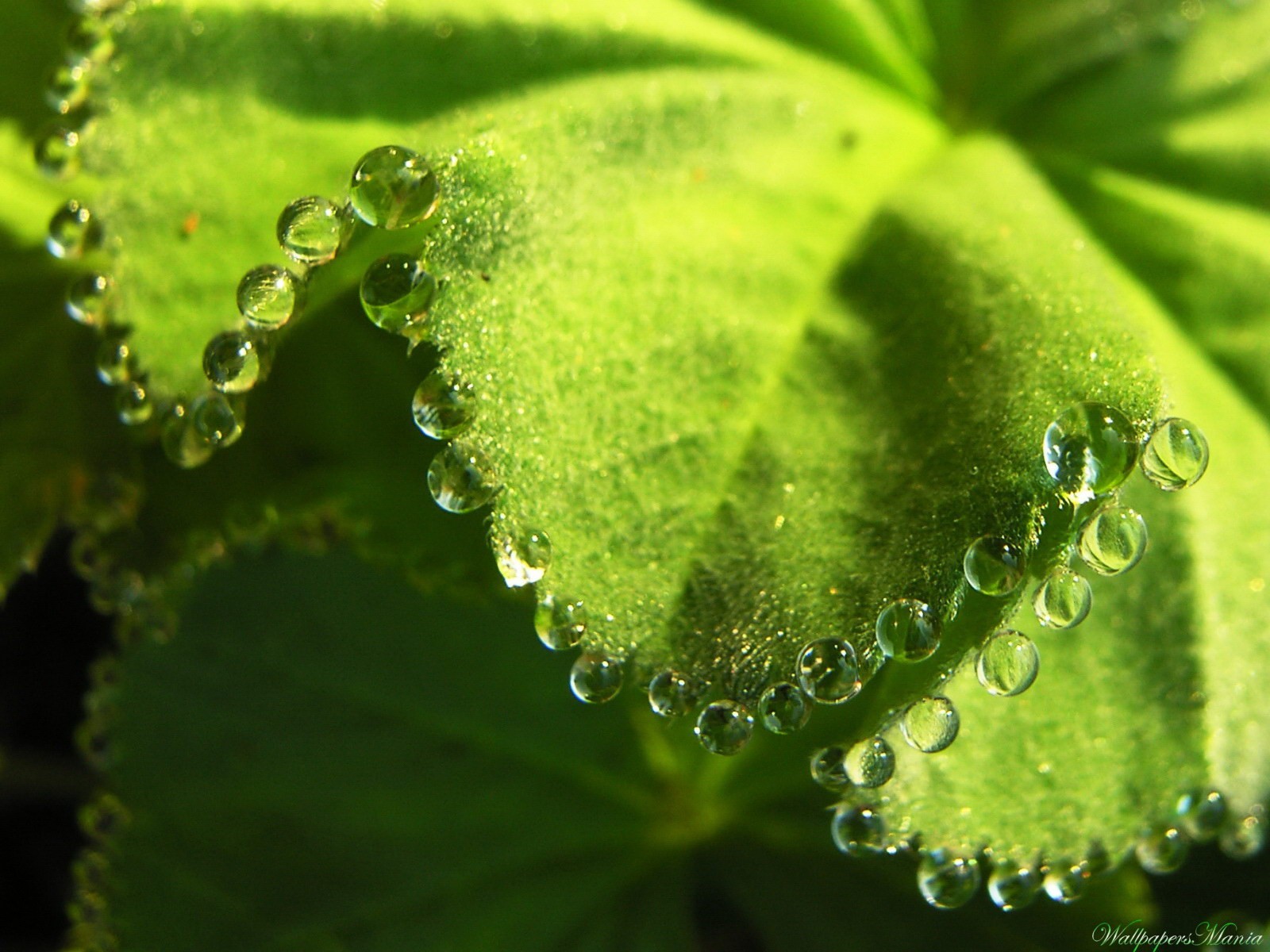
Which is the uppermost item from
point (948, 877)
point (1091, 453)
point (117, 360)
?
point (1091, 453)

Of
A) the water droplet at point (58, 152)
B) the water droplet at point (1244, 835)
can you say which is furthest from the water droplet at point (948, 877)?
the water droplet at point (58, 152)

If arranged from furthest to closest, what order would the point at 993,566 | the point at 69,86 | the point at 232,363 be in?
the point at 69,86 → the point at 232,363 → the point at 993,566

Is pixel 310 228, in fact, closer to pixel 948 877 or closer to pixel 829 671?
pixel 829 671

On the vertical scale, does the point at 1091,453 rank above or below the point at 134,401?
above

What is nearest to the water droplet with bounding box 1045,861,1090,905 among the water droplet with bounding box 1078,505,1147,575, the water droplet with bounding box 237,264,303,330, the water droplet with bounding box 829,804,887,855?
the water droplet with bounding box 829,804,887,855

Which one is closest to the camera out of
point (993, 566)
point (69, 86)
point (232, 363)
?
point (993, 566)

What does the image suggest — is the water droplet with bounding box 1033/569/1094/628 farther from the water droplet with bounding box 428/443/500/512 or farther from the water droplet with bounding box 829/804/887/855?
the water droplet with bounding box 428/443/500/512

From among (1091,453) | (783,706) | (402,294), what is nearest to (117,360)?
(402,294)

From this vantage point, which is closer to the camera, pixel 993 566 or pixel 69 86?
pixel 993 566
